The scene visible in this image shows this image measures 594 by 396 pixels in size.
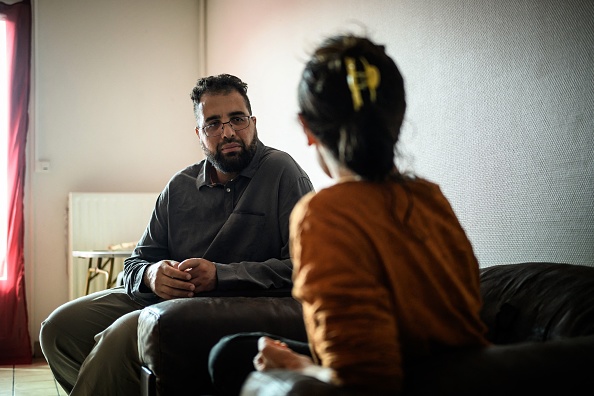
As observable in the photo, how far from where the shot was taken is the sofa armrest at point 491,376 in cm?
92

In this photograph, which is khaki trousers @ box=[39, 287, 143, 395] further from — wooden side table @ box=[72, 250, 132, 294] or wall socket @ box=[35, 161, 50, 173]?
wall socket @ box=[35, 161, 50, 173]

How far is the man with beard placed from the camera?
6.98ft

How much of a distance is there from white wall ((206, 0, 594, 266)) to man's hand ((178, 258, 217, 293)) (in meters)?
0.69

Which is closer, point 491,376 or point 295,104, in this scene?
point 491,376

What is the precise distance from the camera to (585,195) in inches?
70.8

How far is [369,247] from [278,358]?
0.92ft

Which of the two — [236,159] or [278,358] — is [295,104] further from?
[278,358]

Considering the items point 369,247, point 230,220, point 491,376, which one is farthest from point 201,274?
point 491,376

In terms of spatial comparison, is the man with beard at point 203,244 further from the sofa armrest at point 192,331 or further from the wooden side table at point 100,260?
the wooden side table at point 100,260

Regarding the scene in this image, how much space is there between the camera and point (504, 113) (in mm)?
2123

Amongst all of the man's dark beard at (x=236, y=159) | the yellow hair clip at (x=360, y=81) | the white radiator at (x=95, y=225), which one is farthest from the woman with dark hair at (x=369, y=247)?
the white radiator at (x=95, y=225)

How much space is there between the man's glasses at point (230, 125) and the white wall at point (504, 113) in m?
0.51

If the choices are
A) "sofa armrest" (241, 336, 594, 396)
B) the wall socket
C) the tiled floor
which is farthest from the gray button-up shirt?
the wall socket

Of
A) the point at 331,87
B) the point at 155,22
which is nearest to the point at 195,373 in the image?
the point at 331,87
